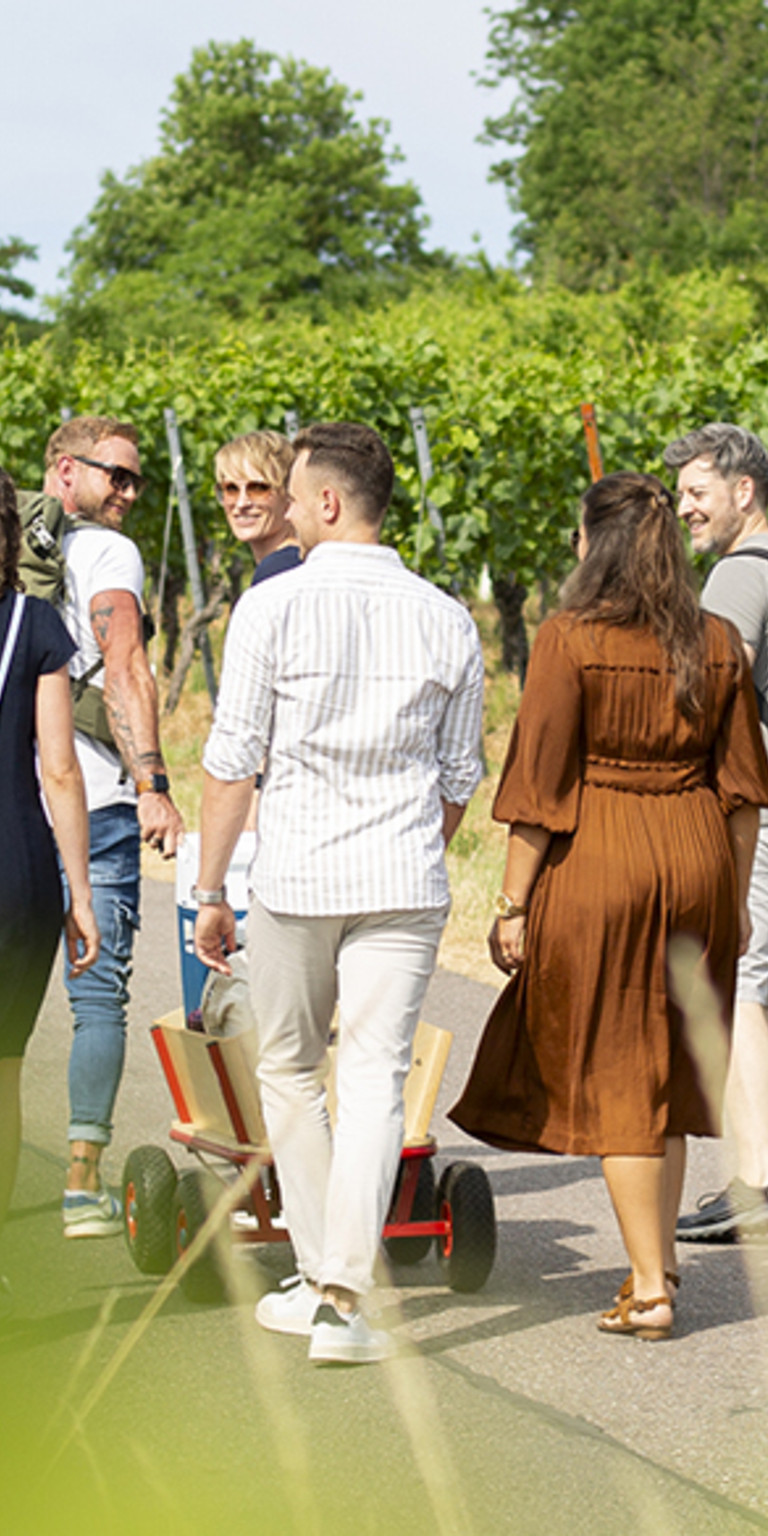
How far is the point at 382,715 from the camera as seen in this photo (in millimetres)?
3523

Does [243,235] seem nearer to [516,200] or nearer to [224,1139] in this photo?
[516,200]

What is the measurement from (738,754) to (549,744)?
416mm

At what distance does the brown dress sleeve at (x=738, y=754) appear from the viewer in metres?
3.85

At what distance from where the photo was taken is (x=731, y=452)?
460cm

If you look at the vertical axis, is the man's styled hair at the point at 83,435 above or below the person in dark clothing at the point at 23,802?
above

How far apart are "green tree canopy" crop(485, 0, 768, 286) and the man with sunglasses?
4445 centimetres

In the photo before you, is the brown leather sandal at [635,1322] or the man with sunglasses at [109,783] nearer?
the brown leather sandal at [635,1322]

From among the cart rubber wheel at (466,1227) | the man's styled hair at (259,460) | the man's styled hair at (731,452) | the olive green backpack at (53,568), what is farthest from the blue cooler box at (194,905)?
the man's styled hair at (731,452)

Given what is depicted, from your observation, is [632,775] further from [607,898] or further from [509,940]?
[509,940]

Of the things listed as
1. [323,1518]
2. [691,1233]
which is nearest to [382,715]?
[691,1233]

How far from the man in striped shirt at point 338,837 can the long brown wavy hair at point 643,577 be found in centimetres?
31

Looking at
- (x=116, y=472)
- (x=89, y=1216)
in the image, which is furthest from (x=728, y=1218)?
(x=116, y=472)

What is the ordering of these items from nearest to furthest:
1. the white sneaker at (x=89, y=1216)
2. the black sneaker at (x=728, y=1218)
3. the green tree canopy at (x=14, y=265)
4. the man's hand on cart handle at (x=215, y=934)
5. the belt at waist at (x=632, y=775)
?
the man's hand on cart handle at (x=215, y=934)
the belt at waist at (x=632, y=775)
the white sneaker at (x=89, y=1216)
the black sneaker at (x=728, y=1218)
the green tree canopy at (x=14, y=265)

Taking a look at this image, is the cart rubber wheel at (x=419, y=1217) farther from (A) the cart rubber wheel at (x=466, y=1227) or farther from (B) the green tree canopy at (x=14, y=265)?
(B) the green tree canopy at (x=14, y=265)
